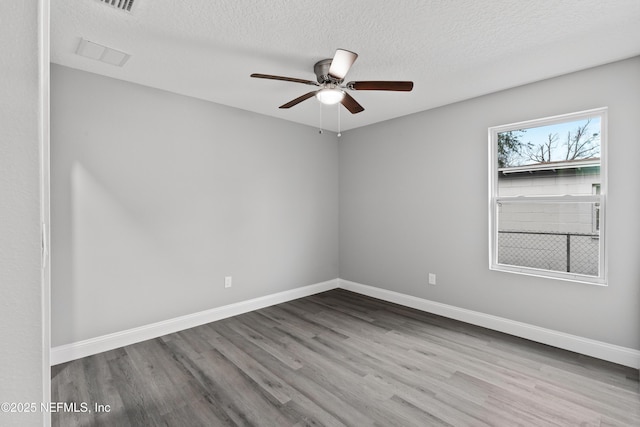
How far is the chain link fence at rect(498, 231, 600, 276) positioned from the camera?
2.87m

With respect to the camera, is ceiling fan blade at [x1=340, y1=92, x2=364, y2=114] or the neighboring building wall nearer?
ceiling fan blade at [x1=340, y1=92, x2=364, y2=114]

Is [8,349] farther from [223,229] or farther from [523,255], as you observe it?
[523,255]

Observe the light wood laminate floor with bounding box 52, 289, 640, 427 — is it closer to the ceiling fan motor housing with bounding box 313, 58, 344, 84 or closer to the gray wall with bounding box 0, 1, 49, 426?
the gray wall with bounding box 0, 1, 49, 426

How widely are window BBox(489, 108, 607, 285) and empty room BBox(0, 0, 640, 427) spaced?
0.06 feet

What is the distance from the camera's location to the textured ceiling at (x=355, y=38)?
1.95 metres

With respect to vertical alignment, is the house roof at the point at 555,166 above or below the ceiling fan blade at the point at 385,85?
below

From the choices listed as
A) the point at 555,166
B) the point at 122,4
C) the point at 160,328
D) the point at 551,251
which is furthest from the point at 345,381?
the point at 122,4

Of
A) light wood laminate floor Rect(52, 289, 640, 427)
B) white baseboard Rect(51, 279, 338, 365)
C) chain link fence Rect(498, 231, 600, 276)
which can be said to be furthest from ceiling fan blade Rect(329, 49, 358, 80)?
white baseboard Rect(51, 279, 338, 365)

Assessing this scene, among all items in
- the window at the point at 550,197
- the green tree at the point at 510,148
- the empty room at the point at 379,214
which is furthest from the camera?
the green tree at the point at 510,148

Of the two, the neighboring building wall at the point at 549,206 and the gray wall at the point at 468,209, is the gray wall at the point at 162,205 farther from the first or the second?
the neighboring building wall at the point at 549,206

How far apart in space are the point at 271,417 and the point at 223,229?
7.45ft

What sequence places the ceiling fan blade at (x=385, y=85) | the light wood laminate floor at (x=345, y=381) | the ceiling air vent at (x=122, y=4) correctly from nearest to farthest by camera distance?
the ceiling air vent at (x=122, y=4) → the light wood laminate floor at (x=345, y=381) → the ceiling fan blade at (x=385, y=85)

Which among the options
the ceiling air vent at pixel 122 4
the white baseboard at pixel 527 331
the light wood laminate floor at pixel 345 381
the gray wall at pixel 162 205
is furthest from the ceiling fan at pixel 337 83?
the white baseboard at pixel 527 331

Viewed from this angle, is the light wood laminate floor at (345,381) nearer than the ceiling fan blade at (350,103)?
Yes
